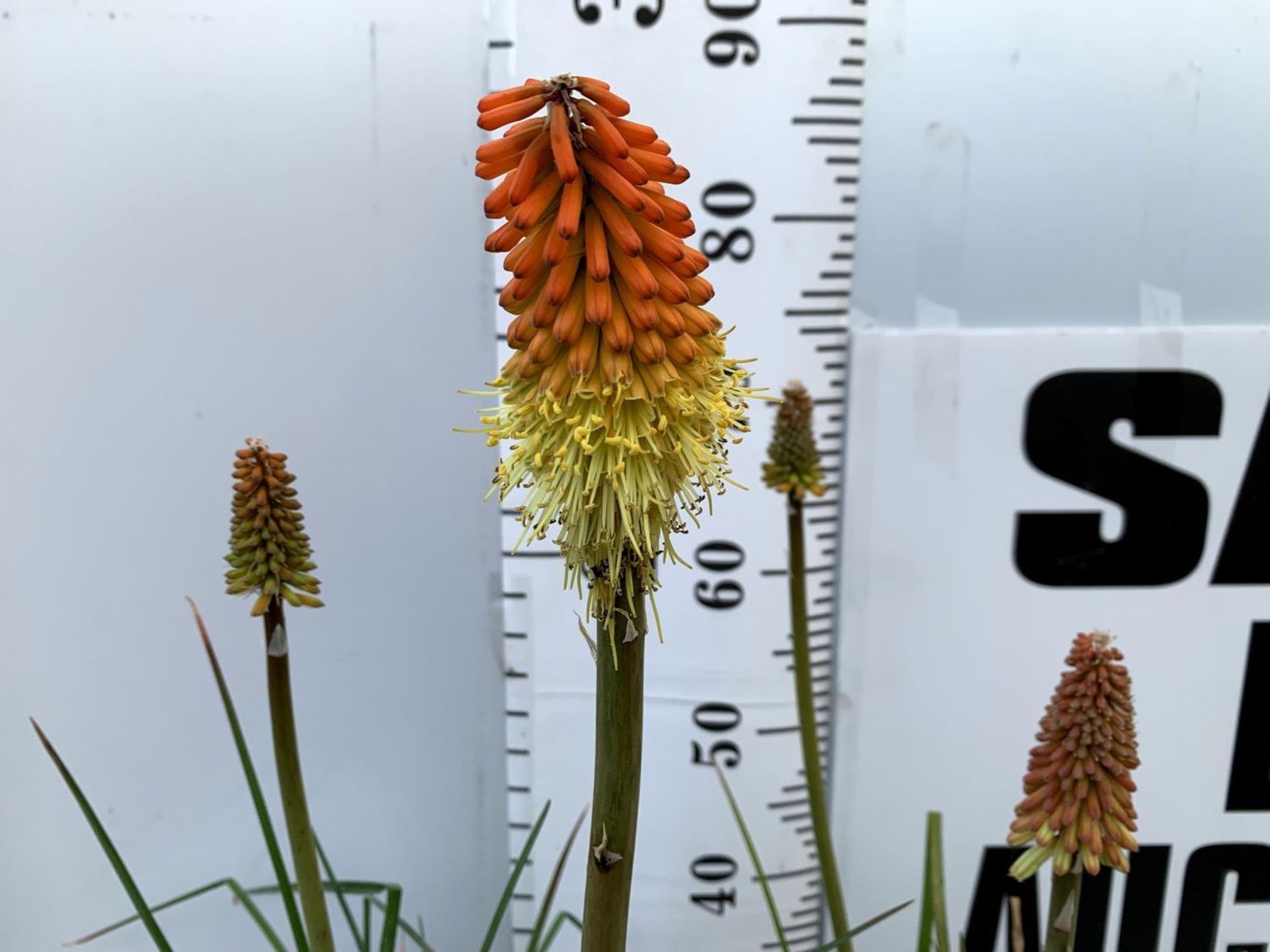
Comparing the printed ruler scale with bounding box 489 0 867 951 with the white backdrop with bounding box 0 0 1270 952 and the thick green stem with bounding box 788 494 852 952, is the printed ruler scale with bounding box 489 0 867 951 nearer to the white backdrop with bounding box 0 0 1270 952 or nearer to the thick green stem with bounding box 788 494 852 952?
the white backdrop with bounding box 0 0 1270 952

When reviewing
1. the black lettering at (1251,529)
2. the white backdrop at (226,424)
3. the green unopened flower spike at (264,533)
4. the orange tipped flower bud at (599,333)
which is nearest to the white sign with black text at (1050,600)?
the black lettering at (1251,529)

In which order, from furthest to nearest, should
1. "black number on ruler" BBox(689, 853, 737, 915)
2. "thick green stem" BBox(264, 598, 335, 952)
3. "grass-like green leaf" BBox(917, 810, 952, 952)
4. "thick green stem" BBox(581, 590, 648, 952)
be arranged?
1. "black number on ruler" BBox(689, 853, 737, 915)
2. "grass-like green leaf" BBox(917, 810, 952, 952)
3. "thick green stem" BBox(264, 598, 335, 952)
4. "thick green stem" BBox(581, 590, 648, 952)

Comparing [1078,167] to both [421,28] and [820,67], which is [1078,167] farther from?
[421,28]

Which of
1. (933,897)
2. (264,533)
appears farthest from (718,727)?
(264,533)

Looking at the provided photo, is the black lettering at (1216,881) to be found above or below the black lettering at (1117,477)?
below

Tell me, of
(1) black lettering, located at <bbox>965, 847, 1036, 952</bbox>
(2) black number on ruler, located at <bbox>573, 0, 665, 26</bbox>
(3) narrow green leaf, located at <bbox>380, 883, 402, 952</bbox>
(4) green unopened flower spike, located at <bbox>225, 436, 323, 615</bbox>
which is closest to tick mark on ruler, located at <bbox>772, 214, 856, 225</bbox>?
(2) black number on ruler, located at <bbox>573, 0, 665, 26</bbox>

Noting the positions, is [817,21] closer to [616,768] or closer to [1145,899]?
[616,768]

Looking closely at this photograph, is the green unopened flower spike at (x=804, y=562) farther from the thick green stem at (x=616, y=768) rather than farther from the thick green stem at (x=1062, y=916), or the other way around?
the thick green stem at (x=616, y=768)

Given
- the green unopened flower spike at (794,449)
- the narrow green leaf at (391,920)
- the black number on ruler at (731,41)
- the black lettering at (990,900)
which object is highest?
the black number on ruler at (731,41)
